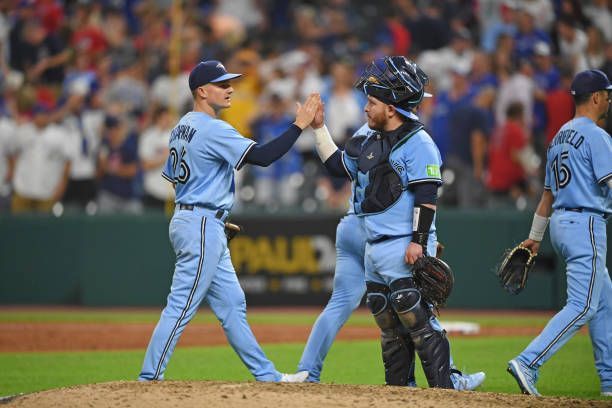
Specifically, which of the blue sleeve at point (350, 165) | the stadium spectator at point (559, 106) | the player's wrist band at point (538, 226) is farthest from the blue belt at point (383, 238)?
the stadium spectator at point (559, 106)

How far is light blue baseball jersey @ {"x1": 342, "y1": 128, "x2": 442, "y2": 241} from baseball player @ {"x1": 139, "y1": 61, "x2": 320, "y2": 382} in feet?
2.40

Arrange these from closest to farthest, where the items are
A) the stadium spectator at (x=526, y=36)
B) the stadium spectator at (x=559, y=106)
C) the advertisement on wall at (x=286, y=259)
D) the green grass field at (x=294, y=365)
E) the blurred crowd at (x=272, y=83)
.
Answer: the green grass field at (x=294, y=365) → the stadium spectator at (x=559, y=106) → the blurred crowd at (x=272, y=83) → the stadium spectator at (x=526, y=36) → the advertisement on wall at (x=286, y=259)

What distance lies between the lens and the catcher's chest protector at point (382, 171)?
22.0 ft

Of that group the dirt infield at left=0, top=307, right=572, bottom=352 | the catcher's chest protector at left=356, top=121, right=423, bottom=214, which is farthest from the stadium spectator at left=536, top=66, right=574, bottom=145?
the catcher's chest protector at left=356, top=121, right=423, bottom=214

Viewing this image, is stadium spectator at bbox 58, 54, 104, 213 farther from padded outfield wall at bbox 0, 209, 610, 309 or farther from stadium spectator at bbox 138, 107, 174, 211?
stadium spectator at bbox 138, 107, 174, 211

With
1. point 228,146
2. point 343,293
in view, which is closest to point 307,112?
point 228,146

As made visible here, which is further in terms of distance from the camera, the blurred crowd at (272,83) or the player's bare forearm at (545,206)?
the blurred crowd at (272,83)

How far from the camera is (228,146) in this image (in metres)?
6.97

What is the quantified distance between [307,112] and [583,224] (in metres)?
2.09

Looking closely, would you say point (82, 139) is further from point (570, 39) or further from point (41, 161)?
point (570, 39)

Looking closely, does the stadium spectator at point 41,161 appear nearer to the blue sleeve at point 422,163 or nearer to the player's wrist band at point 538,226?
the player's wrist band at point 538,226

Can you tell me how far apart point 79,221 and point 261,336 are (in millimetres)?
5233

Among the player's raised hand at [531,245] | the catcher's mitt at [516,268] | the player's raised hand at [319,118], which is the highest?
the player's raised hand at [319,118]

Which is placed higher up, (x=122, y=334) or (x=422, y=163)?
(x=422, y=163)
